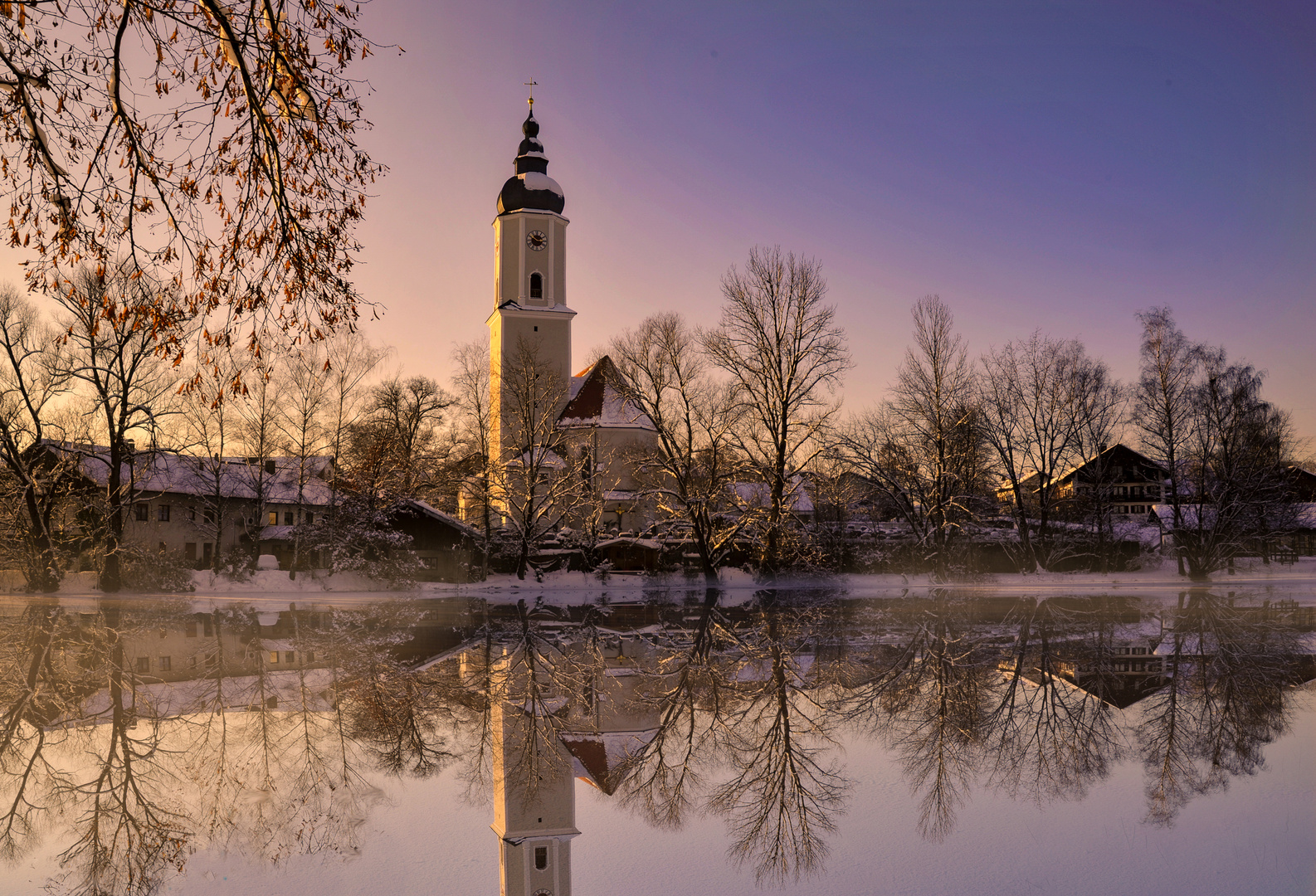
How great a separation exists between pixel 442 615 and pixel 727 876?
1761 centimetres

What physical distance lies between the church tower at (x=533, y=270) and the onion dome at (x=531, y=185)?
0.05m

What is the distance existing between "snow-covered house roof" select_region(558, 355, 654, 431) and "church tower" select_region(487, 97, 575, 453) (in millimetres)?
2305

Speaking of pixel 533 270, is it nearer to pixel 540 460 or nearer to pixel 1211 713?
pixel 540 460

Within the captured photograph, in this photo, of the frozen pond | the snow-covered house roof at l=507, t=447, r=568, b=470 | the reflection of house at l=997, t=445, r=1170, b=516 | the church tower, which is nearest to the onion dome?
the church tower

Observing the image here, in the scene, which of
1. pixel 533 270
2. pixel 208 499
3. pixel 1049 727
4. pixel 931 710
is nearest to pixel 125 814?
pixel 931 710

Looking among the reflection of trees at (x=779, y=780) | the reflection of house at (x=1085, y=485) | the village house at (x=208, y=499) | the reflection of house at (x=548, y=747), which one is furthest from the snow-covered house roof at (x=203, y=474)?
the reflection of house at (x=1085, y=485)

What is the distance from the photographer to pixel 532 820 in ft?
21.1

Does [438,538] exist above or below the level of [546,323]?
below

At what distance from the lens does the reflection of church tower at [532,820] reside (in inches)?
217

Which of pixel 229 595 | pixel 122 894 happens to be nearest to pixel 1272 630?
pixel 122 894

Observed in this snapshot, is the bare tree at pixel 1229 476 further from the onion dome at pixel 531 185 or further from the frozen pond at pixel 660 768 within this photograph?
the onion dome at pixel 531 185

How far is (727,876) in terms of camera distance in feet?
18.6

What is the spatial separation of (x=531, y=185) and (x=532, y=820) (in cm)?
4691

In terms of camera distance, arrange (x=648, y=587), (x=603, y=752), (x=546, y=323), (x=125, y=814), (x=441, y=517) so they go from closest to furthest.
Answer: (x=125, y=814) < (x=603, y=752) < (x=648, y=587) < (x=441, y=517) < (x=546, y=323)
